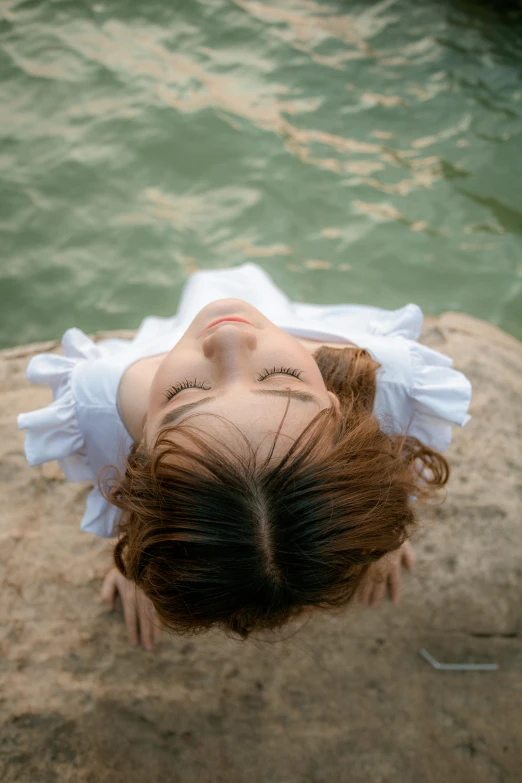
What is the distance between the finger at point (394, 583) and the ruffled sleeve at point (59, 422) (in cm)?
127

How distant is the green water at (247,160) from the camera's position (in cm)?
446

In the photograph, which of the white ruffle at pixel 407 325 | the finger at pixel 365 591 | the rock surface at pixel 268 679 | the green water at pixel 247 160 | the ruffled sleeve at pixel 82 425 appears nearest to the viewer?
the rock surface at pixel 268 679

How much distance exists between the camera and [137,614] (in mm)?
2498

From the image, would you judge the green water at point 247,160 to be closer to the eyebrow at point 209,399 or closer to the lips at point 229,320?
the lips at point 229,320

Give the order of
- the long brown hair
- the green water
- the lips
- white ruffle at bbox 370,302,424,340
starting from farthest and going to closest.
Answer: the green water → white ruffle at bbox 370,302,424,340 → the lips → the long brown hair

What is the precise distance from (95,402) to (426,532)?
1.47 m

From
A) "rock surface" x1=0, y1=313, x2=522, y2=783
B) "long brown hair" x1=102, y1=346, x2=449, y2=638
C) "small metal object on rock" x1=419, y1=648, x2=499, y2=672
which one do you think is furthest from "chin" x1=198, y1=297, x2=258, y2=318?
"small metal object on rock" x1=419, y1=648, x2=499, y2=672

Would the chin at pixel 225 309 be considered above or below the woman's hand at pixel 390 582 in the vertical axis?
above

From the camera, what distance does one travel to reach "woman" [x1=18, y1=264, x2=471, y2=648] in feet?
5.90

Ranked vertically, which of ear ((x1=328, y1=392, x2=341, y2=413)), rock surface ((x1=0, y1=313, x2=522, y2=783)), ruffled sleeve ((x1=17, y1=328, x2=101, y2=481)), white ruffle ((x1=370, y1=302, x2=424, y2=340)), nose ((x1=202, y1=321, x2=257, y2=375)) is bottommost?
rock surface ((x1=0, y1=313, x2=522, y2=783))

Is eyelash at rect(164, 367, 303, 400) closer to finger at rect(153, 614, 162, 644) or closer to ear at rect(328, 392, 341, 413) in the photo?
ear at rect(328, 392, 341, 413)

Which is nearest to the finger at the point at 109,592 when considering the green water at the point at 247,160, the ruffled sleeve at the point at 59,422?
the ruffled sleeve at the point at 59,422

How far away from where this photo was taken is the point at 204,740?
7.87 ft

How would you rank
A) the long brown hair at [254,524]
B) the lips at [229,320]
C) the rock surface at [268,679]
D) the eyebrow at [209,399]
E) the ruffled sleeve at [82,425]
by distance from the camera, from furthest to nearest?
the ruffled sleeve at [82,425] < the rock surface at [268,679] < the lips at [229,320] < the eyebrow at [209,399] < the long brown hair at [254,524]
